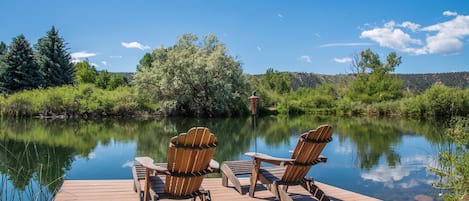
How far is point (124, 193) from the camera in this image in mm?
4496

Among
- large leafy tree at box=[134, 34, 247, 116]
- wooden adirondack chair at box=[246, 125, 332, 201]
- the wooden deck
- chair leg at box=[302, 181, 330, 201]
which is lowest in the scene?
the wooden deck

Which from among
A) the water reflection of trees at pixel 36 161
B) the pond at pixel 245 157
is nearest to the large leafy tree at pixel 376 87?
the pond at pixel 245 157

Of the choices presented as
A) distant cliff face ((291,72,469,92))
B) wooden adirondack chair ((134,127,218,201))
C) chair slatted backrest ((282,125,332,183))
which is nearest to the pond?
chair slatted backrest ((282,125,332,183))

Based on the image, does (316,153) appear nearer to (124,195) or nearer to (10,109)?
(124,195)

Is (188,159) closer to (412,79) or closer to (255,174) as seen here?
(255,174)

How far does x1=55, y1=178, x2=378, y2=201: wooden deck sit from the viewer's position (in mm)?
4285

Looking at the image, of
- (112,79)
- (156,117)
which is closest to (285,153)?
(156,117)

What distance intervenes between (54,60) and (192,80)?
1188 centimetres

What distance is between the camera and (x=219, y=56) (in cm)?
2509

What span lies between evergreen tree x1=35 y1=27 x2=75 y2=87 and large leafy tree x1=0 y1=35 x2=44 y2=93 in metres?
1.20

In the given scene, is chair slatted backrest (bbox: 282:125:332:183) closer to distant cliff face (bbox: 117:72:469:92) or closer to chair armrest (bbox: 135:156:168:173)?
chair armrest (bbox: 135:156:168:173)

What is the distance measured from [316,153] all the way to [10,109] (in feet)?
75.2

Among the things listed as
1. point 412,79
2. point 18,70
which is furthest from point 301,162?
point 412,79

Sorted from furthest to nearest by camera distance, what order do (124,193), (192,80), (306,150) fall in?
(192,80), (124,193), (306,150)
